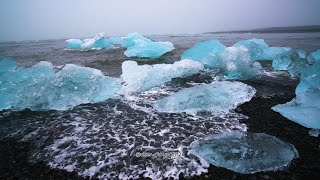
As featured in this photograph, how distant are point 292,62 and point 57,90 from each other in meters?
6.59

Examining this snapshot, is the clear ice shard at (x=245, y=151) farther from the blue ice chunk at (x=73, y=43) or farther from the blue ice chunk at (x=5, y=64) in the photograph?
the blue ice chunk at (x=73, y=43)

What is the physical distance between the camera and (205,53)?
812cm

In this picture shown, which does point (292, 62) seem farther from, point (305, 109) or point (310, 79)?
point (305, 109)

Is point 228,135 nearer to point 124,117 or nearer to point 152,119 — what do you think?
point 152,119

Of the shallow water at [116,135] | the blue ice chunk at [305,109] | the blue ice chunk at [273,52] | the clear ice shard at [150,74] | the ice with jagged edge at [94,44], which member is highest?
the ice with jagged edge at [94,44]

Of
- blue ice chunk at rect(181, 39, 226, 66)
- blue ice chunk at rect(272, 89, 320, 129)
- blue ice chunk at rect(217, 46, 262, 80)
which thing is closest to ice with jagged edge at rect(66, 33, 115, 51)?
blue ice chunk at rect(181, 39, 226, 66)

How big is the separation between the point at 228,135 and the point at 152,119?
132 cm

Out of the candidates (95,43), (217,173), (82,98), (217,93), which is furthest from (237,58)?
(95,43)

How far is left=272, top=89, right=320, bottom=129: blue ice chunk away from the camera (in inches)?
139

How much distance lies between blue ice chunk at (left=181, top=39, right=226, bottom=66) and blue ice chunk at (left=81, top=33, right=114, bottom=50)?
25.3 ft

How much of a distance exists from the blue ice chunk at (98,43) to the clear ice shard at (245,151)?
12.4 m

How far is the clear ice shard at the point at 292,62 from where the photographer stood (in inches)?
273

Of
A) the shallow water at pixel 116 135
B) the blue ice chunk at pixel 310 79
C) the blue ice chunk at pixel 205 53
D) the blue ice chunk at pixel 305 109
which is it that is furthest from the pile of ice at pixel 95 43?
the blue ice chunk at pixel 305 109

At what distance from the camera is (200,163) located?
277 centimetres
